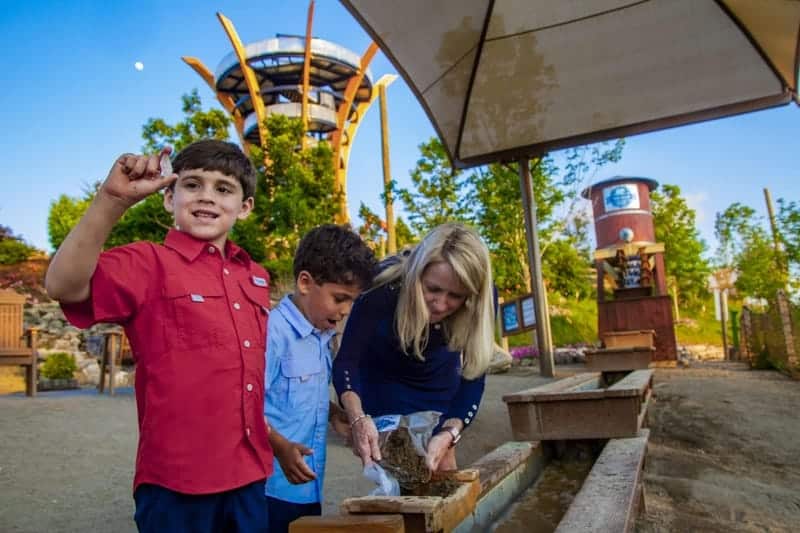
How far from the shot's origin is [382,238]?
22938mm

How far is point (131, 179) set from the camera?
1.27 m

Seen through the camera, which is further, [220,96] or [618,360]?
[220,96]

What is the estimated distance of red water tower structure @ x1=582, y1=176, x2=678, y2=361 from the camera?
1255cm

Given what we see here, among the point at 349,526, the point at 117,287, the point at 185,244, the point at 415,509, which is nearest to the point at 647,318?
the point at 415,509

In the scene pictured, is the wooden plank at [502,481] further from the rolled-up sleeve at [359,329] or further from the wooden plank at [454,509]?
the rolled-up sleeve at [359,329]

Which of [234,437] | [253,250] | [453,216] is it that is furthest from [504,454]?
[253,250]

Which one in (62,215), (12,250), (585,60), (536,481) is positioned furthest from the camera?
(62,215)

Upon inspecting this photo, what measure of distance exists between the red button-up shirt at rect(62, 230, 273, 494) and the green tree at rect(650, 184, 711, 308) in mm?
30209

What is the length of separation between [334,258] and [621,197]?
58.7ft

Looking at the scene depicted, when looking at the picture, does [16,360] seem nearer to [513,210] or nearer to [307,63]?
[513,210]

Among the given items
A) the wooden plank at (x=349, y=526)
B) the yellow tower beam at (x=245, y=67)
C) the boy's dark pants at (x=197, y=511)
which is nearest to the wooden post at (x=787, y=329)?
the wooden plank at (x=349, y=526)

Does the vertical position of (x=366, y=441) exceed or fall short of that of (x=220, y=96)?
it falls short

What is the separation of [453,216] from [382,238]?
617 cm

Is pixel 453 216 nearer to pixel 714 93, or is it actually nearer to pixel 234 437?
pixel 714 93
